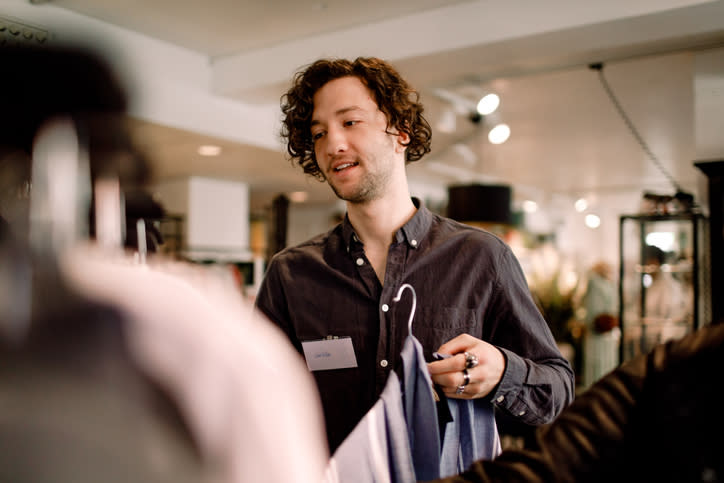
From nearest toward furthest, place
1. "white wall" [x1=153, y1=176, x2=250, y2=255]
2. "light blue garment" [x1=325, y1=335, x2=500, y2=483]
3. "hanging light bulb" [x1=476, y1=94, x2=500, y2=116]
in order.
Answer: "light blue garment" [x1=325, y1=335, x2=500, y2=483] < "hanging light bulb" [x1=476, y1=94, x2=500, y2=116] < "white wall" [x1=153, y1=176, x2=250, y2=255]

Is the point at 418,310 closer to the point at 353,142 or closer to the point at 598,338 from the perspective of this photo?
the point at 353,142

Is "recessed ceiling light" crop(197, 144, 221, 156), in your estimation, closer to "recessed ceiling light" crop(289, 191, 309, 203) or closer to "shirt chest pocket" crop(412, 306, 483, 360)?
"recessed ceiling light" crop(289, 191, 309, 203)

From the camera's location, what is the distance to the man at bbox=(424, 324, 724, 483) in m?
0.60

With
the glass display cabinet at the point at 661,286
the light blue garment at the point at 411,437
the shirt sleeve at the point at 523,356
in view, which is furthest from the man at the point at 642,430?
the glass display cabinet at the point at 661,286

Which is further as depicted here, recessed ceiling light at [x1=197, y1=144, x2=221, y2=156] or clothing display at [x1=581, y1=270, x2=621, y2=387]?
clothing display at [x1=581, y1=270, x2=621, y2=387]

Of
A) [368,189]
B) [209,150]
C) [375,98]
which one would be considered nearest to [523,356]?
[368,189]

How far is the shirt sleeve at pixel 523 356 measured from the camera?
121cm

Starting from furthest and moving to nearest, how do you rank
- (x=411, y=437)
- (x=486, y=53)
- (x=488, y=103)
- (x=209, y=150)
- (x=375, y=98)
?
(x=209, y=150) → (x=488, y=103) → (x=486, y=53) → (x=375, y=98) → (x=411, y=437)

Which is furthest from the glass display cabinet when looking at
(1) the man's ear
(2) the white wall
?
(2) the white wall

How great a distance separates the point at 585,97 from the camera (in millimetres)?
6266

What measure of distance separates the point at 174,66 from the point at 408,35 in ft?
6.92

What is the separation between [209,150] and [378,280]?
532cm

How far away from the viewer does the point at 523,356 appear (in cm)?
134

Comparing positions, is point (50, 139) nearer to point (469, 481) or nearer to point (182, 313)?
point (182, 313)
